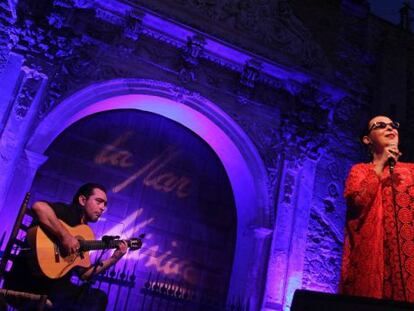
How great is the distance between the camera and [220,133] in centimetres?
678

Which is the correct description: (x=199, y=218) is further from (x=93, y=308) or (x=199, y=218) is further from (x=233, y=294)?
(x=93, y=308)

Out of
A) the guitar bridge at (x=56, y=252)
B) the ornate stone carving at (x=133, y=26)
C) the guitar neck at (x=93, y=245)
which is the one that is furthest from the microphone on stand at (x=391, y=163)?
the ornate stone carving at (x=133, y=26)

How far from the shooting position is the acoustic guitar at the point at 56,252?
3.37m

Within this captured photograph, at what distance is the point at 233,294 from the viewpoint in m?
6.38

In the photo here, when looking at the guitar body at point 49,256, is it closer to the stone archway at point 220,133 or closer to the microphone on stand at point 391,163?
the stone archway at point 220,133

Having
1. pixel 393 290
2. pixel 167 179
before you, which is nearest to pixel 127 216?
pixel 167 179

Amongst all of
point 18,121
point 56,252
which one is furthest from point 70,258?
point 18,121

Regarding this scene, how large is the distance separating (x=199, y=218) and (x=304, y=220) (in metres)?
1.63

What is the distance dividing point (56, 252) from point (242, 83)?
4306 mm

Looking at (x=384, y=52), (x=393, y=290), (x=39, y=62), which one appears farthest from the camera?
(x=384, y=52)

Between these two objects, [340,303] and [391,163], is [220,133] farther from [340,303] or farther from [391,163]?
[340,303]

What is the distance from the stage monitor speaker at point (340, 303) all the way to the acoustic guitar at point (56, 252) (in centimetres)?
199

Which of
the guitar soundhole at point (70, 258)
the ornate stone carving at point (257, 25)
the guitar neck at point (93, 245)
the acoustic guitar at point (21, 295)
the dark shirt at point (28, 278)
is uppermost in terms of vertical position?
the ornate stone carving at point (257, 25)

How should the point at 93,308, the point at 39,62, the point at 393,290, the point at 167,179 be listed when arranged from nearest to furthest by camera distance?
the point at 393,290
the point at 93,308
the point at 39,62
the point at 167,179
